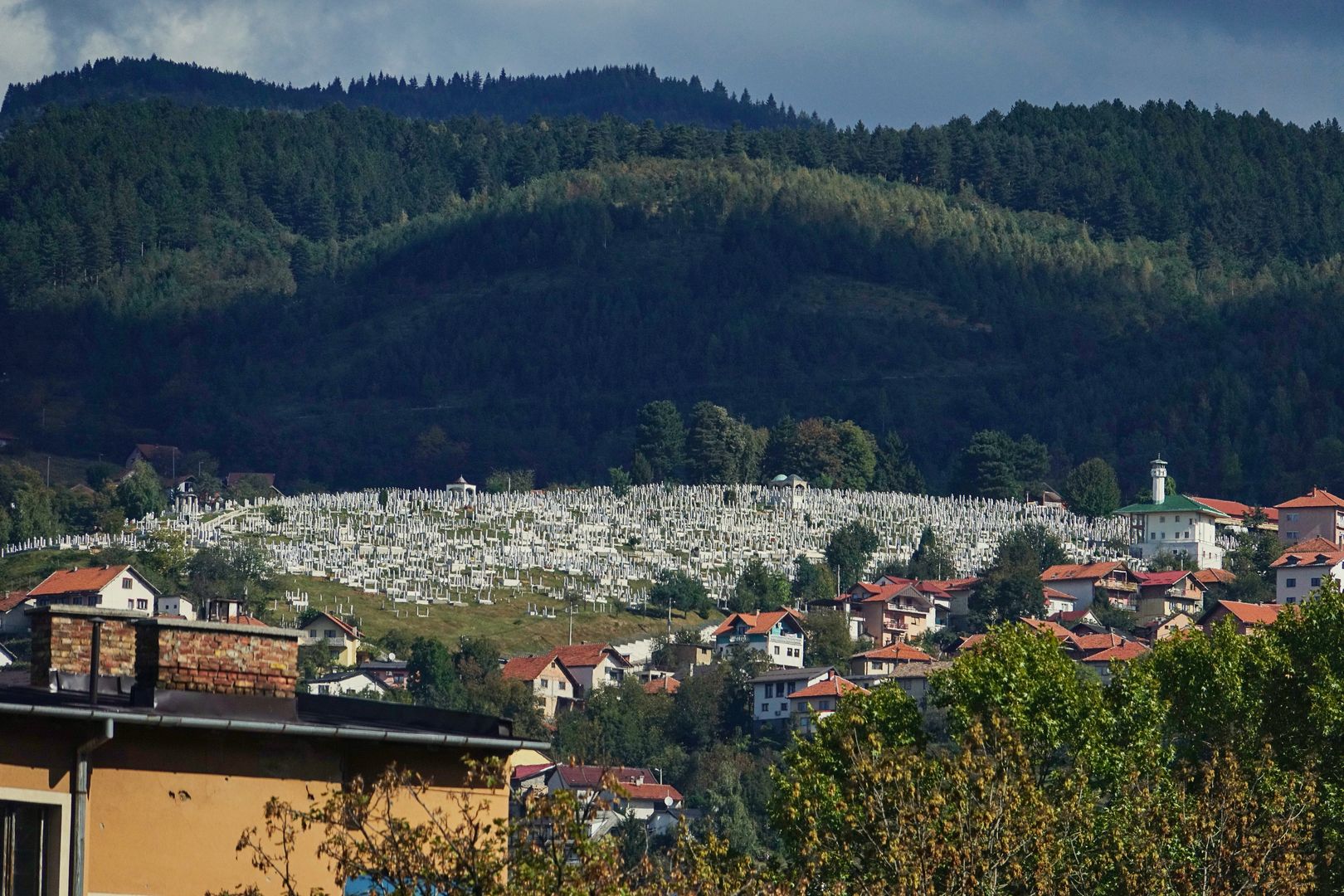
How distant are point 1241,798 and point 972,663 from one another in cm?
1558

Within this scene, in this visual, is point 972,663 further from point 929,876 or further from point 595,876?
point 595,876

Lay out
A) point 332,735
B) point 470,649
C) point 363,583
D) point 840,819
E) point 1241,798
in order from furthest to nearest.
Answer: point 363,583 → point 470,649 → point 840,819 → point 1241,798 → point 332,735

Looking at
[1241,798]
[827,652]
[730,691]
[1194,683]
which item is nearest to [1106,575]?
[827,652]

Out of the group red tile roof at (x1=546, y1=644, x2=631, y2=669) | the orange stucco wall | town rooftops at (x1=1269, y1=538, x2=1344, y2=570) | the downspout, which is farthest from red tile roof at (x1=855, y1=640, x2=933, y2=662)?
the downspout

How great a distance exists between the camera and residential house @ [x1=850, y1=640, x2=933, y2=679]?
400 ft

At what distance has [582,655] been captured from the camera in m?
118

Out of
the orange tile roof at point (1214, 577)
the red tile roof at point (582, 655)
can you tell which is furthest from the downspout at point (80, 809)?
the orange tile roof at point (1214, 577)

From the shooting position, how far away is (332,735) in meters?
16.5

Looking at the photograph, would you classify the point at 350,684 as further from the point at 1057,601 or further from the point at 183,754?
the point at 183,754

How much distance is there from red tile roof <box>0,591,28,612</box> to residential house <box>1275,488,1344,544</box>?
75.5m

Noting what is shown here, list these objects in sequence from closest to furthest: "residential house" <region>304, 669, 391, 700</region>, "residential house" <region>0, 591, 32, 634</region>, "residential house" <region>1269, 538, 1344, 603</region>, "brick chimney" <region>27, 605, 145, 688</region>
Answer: "brick chimney" <region>27, 605, 145, 688</region>
"residential house" <region>304, 669, 391, 700</region>
"residential house" <region>0, 591, 32, 634</region>
"residential house" <region>1269, 538, 1344, 603</region>

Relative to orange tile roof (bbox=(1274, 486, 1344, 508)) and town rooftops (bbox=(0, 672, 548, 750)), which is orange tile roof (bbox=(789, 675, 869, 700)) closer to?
orange tile roof (bbox=(1274, 486, 1344, 508))

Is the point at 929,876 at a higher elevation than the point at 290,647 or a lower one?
lower

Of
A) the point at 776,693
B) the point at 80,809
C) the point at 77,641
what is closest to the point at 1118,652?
the point at 776,693
